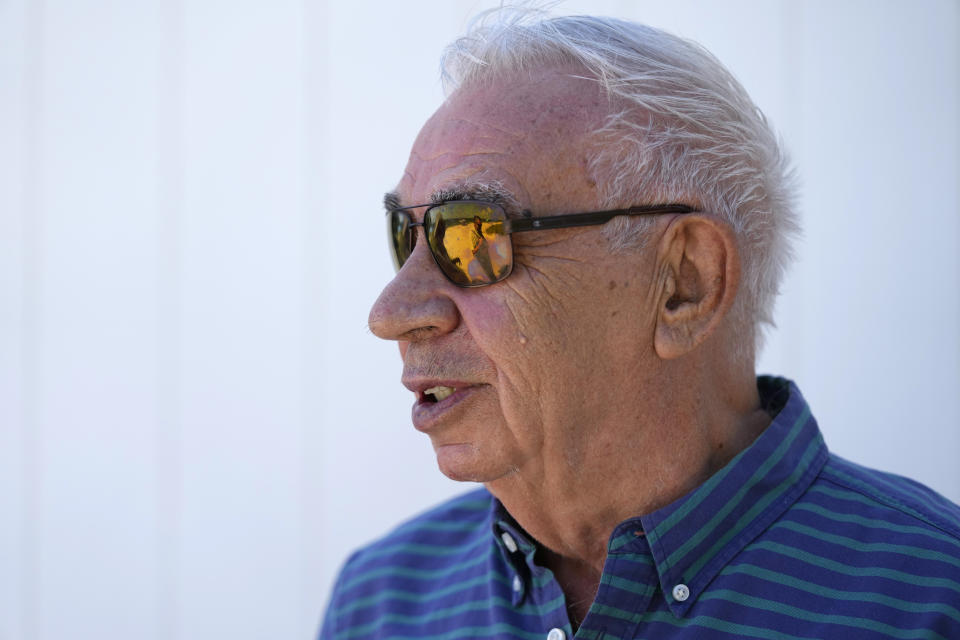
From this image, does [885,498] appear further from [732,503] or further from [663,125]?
[663,125]

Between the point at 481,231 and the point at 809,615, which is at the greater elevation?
the point at 481,231

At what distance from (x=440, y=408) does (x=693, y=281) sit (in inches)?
20.7

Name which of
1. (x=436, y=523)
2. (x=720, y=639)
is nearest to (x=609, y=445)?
(x=720, y=639)

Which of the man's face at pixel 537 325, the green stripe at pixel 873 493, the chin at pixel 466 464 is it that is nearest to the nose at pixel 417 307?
the man's face at pixel 537 325

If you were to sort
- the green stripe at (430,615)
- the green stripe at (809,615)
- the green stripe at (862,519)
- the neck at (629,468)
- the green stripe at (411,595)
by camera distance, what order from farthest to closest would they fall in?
the green stripe at (411,595) → the green stripe at (430,615) → the neck at (629,468) → the green stripe at (862,519) → the green stripe at (809,615)

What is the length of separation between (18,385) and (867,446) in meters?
2.93

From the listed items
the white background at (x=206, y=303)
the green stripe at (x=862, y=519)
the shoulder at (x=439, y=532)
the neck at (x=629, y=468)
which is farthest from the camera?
the white background at (x=206, y=303)

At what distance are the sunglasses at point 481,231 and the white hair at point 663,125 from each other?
60 millimetres

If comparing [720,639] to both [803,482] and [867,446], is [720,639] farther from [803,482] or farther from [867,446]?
[867,446]

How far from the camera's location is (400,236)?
1661 millimetres

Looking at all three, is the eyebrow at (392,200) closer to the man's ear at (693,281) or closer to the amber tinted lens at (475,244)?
the amber tinted lens at (475,244)

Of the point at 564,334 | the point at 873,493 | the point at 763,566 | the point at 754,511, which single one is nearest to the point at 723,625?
the point at 763,566

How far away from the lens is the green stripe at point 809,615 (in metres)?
1.26

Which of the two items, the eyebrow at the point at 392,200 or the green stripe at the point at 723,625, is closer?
the green stripe at the point at 723,625
